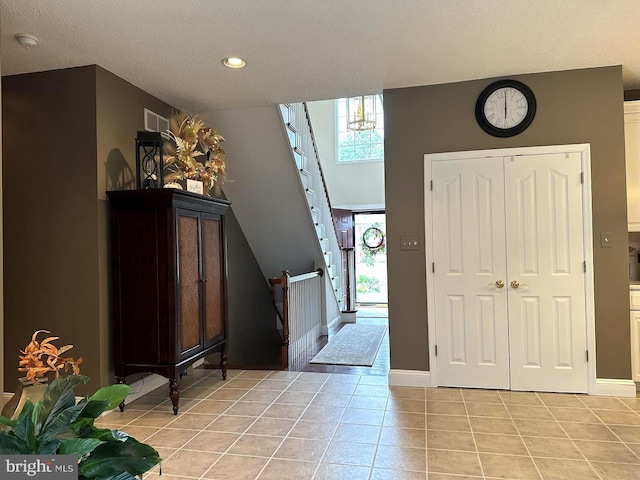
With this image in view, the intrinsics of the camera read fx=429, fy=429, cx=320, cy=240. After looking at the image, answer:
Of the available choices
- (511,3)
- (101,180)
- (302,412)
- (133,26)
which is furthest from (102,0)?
(302,412)

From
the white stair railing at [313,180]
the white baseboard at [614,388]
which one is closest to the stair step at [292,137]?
the white stair railing at [313,180]

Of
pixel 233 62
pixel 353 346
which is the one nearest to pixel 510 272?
pixel 353 346

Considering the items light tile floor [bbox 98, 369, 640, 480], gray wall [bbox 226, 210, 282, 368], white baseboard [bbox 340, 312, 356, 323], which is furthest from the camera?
white baseboard [bbox 340, 312, 356, 323]

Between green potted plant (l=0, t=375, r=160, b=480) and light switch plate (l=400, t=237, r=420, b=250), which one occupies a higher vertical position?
light switch plate (l=400, t=237, r=420, b=250)

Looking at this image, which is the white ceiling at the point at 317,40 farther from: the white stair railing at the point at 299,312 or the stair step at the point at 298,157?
the white stair railing at the point at 299,312

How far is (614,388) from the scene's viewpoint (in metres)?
3.54

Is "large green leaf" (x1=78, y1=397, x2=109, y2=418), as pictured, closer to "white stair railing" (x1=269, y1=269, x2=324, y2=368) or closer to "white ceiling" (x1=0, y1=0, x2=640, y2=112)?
"white ceiling" (x1=0, y1=0, x2=640, y2=112)

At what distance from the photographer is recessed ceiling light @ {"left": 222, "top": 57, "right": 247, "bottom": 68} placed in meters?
3.31

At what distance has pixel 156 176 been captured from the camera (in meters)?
3.72

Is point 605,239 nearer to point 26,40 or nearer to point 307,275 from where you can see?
point 307,275

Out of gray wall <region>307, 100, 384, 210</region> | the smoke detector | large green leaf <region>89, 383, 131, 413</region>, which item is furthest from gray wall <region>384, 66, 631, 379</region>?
gray wall <region>307, 100, 384, 210</region>

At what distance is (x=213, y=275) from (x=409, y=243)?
1.86 m

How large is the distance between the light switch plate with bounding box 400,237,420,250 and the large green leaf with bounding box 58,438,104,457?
3.39m

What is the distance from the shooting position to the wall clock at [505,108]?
3695 millimetres
